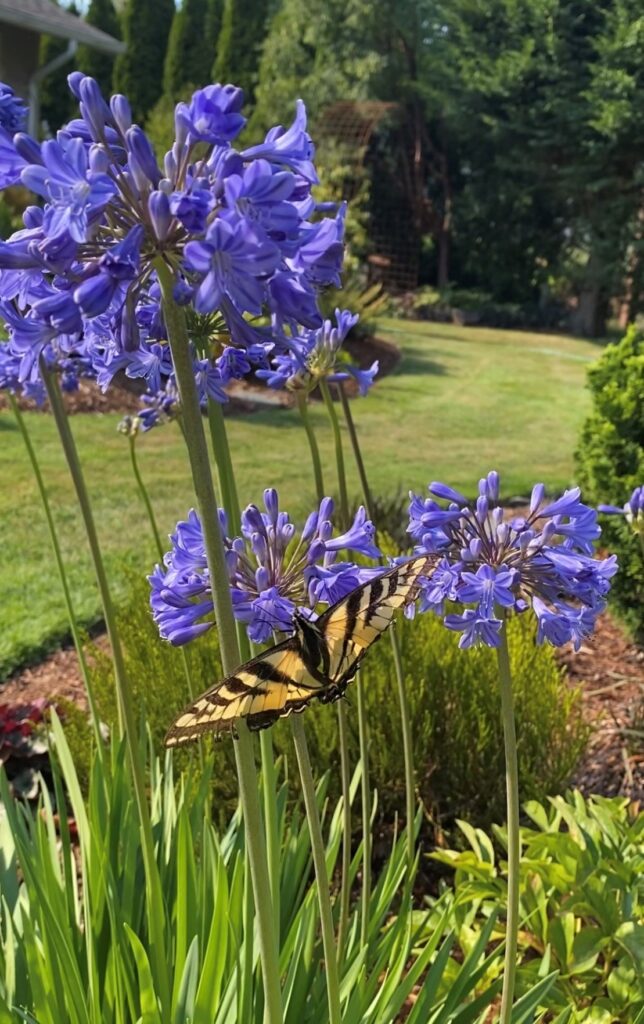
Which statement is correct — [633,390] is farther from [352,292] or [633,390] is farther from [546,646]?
[352,292]

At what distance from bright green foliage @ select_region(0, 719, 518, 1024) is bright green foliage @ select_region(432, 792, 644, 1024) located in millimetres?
158

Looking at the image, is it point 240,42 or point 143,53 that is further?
point 143,53

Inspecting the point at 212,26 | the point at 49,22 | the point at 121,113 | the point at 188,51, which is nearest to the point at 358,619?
the point at 121,113

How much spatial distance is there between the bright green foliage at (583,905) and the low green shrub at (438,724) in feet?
2.29

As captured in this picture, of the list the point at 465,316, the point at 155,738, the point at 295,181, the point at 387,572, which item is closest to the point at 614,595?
the point at 155,738

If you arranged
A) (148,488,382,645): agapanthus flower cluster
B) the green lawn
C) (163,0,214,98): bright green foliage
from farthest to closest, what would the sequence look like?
1. (163,0,214,98): bright green foliage
2. the green lawn
3. (148,488,382,645): agapanthus flower cluster

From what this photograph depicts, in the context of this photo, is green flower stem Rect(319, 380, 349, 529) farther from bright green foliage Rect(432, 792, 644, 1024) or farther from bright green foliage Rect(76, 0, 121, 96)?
bright green foliage Rect(76, 0, 121, 96)

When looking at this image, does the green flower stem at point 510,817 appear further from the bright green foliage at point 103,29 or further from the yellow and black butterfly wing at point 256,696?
the bright green foliage at point 103,29

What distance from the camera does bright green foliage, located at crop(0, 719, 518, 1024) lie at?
1742mm

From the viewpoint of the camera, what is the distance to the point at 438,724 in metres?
3.46

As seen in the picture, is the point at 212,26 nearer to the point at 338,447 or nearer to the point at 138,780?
the point at 338,447

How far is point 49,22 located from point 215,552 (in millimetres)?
18984

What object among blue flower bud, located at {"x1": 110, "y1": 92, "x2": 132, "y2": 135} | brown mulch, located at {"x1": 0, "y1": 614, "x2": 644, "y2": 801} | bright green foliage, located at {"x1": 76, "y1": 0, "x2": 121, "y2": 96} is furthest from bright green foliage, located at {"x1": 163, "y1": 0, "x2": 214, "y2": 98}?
blue flower bud, located at {"x1": 110, "y1": 92, "x2": 132, "y2": 135}

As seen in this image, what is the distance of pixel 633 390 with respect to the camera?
5105 millimetres
